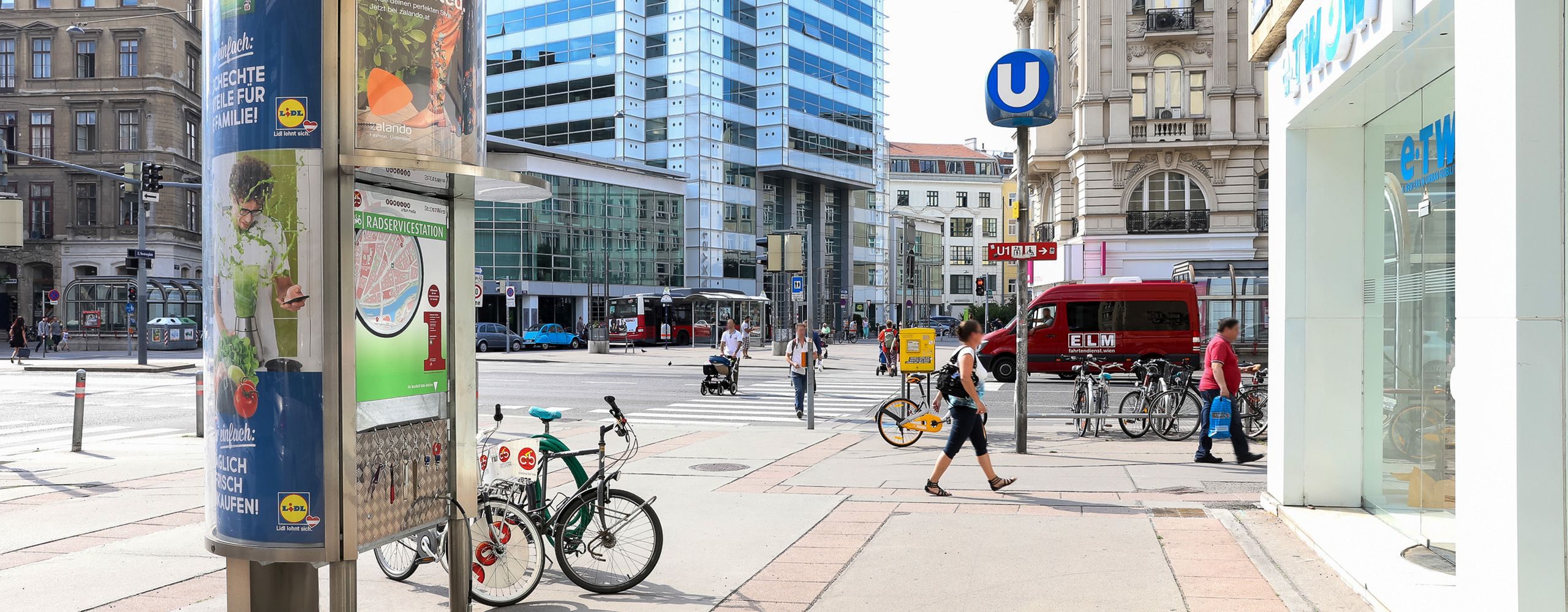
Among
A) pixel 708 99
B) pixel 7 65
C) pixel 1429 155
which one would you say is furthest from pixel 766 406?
pixel 7 65

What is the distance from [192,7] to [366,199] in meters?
63.1

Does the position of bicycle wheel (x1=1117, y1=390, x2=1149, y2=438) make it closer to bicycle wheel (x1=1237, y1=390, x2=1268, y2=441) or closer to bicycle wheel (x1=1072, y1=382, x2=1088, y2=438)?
bicycle wheel (x1=1072, y1=382, x2=1088, y2=438)

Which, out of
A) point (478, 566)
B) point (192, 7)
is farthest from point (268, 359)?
point (192, 7)

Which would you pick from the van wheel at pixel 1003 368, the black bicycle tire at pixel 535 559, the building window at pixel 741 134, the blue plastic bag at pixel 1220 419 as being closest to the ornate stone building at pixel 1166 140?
the van wheel at pixel 1003 368

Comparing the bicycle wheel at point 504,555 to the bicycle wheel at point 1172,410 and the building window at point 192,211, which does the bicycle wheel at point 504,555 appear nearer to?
the bicycle wheel at point 1172,410

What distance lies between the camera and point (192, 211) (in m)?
57.8

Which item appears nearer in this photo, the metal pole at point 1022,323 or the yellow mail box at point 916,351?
the metal pole at point 1022,323

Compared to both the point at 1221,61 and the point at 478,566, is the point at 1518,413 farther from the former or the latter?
the point at 1221,61

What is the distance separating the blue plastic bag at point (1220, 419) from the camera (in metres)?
11.6

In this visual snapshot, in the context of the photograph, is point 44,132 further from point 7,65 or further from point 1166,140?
point 1166,140

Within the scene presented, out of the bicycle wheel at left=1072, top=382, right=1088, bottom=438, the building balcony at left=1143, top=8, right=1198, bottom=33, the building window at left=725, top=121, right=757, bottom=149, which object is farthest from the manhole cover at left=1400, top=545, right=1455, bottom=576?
the building window at left=725, top=121, right=757, bottom=149

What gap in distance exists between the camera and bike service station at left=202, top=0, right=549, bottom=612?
4738 mm

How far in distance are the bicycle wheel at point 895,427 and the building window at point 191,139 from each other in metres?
54.3

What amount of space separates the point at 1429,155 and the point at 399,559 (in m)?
6.56
